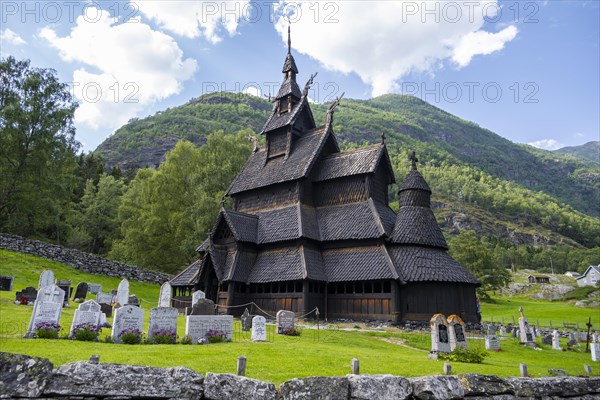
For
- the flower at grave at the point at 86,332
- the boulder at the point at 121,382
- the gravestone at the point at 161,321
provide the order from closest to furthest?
the boulder at the point at 121,382 < the flower at grave at the point at 86,332 < the gravestone at the point at 161,321

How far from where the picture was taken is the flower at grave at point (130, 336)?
1408 centimetres

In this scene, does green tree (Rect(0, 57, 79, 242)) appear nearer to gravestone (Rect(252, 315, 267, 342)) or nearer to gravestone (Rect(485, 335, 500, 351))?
gravestone (Rect(252, 315, 267, 342))

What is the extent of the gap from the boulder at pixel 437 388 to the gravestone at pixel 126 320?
38.7 ft

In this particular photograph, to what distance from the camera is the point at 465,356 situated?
598 inches

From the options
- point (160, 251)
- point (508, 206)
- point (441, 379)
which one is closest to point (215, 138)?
point (160, 251)

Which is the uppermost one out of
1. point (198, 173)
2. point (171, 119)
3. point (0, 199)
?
point (171, 119)

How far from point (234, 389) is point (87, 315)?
39.4ft

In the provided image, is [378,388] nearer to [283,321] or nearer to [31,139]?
[283,321]

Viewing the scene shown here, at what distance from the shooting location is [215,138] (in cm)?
5341

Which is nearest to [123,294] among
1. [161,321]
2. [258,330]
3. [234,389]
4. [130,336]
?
[161,321]

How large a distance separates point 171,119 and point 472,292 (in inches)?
7470

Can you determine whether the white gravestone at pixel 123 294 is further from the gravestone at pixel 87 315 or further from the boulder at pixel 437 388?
the boulder at pixel 437 388

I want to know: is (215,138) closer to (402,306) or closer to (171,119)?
(402,306)

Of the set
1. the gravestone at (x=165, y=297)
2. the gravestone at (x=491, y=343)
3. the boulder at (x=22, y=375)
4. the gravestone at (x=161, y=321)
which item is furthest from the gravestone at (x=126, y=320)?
the gravestone at (x=491, y=343)
